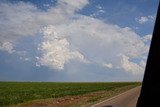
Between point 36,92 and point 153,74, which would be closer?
point 153,74

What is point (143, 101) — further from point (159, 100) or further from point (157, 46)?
point (157, 46)

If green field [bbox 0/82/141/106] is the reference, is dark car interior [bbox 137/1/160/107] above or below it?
above

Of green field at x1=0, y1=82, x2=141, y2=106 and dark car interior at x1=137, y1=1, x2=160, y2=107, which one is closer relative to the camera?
dark car interior at x1=137, y1=1, x2=160, y2=107

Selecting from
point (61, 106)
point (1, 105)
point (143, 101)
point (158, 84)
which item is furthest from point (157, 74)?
point (1, 105)

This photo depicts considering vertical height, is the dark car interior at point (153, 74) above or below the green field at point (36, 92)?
above

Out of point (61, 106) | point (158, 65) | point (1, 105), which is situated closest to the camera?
point (158, 65)

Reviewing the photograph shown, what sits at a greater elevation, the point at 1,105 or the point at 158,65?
the point at 158,65

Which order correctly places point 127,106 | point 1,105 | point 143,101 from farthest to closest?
point 1,105 → point 127,106 → point 143,101

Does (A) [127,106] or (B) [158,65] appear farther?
(A) [127,106]

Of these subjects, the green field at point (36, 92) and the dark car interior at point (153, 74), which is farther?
the green field at point (36, 92)

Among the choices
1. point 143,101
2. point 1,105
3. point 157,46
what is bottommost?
point 1,105

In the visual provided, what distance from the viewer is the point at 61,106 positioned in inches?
987

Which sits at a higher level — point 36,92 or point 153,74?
point 153,74

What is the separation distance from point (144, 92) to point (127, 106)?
20431 mm
